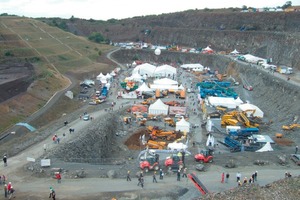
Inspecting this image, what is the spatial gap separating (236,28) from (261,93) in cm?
4289

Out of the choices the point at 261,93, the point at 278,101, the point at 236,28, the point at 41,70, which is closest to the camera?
the point at 278,101

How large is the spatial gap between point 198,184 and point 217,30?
72089 mm

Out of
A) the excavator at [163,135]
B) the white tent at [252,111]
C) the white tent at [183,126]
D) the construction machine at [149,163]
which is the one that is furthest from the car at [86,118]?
the white tent at [252,111]

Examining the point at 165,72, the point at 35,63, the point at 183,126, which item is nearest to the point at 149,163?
the point at 183,126

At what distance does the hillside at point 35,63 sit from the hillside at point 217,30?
19.0 meters

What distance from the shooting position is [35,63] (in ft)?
192

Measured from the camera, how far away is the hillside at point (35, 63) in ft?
126

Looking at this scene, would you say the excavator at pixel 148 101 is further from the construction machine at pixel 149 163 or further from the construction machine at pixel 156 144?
the construction machine at pixel 149 163

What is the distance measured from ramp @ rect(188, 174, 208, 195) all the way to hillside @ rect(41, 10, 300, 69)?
134 feet

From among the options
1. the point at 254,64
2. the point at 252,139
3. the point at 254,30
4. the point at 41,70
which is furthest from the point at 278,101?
the point at 254,30

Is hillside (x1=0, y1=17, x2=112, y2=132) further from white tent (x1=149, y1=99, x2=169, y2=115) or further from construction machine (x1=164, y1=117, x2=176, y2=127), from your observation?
construction machine (x1=164, y1=117, x2=176, y2=127)

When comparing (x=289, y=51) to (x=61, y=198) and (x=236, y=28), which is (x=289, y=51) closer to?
(x=236, y=28)

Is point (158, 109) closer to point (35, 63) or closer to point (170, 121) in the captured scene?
point (170, 121)

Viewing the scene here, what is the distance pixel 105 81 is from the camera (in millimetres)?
53719
